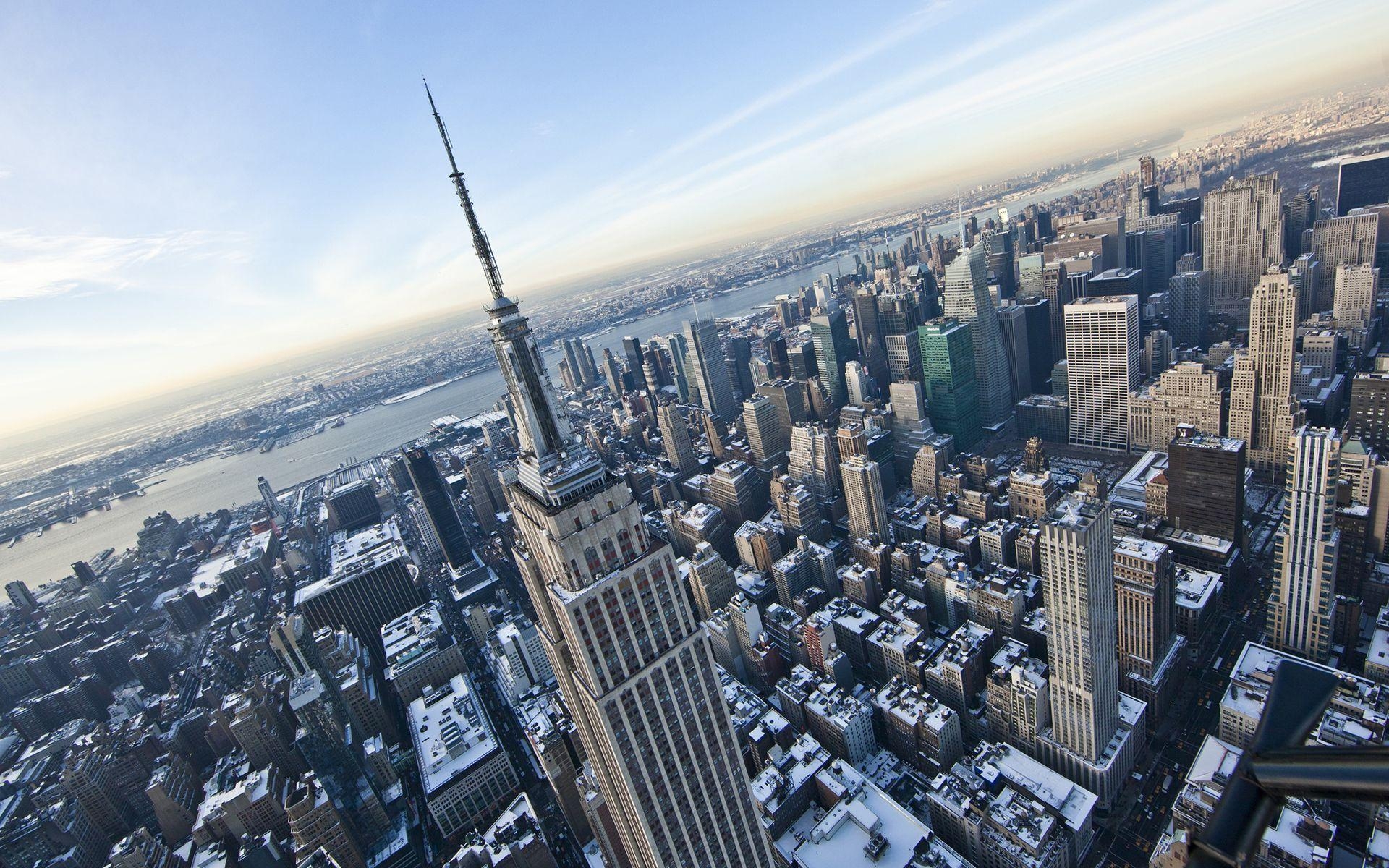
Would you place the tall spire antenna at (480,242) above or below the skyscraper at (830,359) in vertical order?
above

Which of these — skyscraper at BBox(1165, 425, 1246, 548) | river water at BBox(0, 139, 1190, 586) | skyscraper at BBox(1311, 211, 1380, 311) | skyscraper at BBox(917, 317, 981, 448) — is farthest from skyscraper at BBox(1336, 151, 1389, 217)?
river water at BBox(0, 139, 1190, 586)

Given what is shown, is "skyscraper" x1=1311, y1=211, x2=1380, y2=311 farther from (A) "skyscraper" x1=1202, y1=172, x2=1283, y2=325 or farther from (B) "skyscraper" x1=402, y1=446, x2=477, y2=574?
(B) "skyscraper" x1=402, y1=446, x2=477, y2=574

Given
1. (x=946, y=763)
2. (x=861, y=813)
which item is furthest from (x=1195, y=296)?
(x=861, y=813)

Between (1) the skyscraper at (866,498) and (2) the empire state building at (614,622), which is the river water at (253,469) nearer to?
(1) the skyscraper at (866,498)

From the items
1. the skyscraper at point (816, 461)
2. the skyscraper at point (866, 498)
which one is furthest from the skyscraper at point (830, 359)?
the skyscraper at point (866, 498)

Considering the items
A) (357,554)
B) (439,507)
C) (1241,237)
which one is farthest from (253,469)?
(1241,237)
